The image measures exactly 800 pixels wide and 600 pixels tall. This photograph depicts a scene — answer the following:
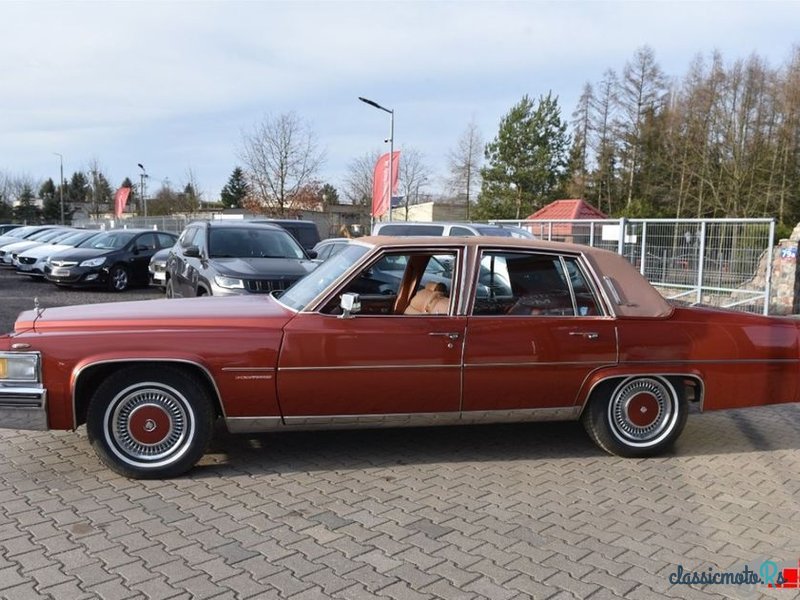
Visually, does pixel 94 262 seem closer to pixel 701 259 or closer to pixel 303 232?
pixel 303 232

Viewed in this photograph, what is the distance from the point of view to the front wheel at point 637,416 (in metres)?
4.94

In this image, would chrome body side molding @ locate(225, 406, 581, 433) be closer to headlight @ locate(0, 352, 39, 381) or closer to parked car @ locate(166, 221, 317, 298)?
headlight @ locate(0, 352, 39, 381)

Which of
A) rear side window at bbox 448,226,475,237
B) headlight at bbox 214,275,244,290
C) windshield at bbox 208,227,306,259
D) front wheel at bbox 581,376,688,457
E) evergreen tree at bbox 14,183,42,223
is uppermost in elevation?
evergreen tree at bbox 14,183,42,223

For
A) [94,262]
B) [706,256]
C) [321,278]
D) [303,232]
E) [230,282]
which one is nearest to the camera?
[321,278]

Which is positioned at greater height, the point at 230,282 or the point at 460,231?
the point at 460,231

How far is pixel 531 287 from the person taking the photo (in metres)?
4.86

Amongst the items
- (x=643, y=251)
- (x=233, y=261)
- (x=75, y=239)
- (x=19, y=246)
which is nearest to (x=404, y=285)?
(x=233, y=261)

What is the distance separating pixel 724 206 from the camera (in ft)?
121

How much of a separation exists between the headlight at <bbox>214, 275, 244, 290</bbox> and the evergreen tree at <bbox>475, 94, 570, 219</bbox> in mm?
37609

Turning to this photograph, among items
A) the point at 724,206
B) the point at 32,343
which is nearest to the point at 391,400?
the point at 32,343

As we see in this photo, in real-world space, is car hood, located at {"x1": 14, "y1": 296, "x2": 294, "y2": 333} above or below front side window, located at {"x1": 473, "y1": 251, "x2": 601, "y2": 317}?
below

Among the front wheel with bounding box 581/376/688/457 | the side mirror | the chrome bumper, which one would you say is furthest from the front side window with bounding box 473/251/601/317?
the chrome bumper

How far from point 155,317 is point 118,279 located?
12.4 meters

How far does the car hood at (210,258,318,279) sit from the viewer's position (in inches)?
349
